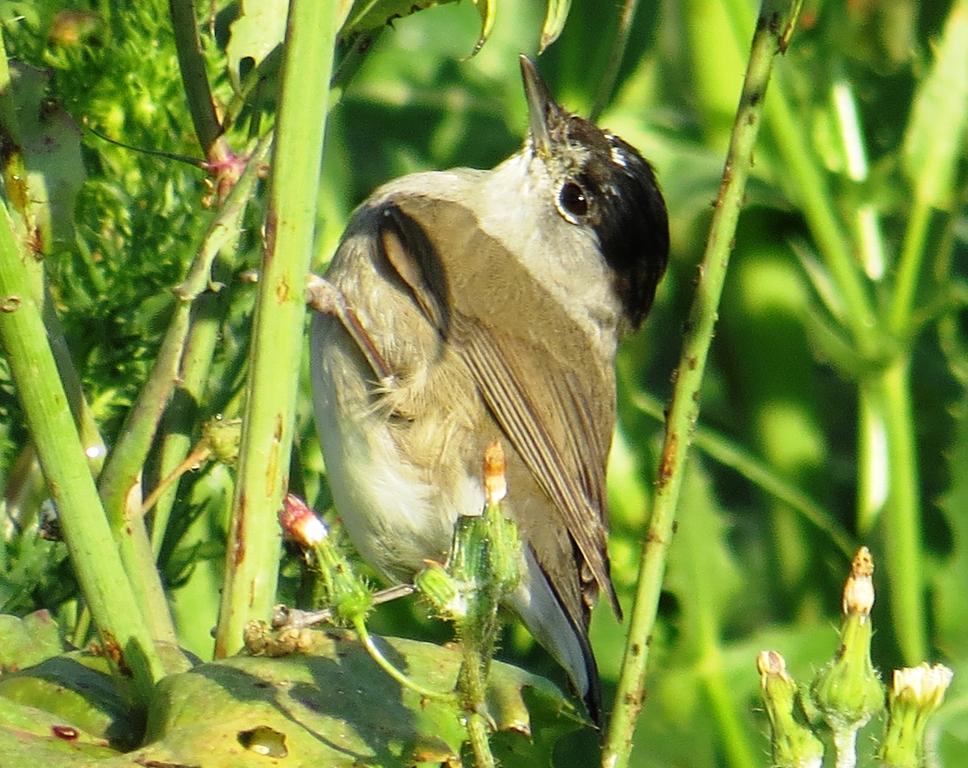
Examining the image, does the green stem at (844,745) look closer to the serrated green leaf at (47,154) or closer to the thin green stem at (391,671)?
the thin green stem at (391,671)

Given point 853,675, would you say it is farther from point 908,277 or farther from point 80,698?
point 908,277

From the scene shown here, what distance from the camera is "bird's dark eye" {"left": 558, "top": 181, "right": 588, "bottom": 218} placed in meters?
3.90

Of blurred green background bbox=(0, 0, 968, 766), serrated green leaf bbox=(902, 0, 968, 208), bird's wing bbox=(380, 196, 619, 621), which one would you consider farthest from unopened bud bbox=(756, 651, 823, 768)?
serrated green leaf bbox=(902, 0, 968, 208)

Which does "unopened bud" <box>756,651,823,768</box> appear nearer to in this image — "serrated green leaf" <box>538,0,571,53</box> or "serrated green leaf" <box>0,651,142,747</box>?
"serrated green leaf" <box>0,651,142,747</box>

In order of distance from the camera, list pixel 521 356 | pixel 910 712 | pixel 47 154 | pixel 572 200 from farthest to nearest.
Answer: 1. pixel 572 200
2. pixel 521 356
3. pixel 47 154
4. pixel 910 712

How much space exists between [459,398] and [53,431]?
1884mm

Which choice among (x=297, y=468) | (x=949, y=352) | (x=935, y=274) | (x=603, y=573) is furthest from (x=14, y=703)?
(x=949, y=352)

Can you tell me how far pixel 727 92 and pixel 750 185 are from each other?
0.28 m

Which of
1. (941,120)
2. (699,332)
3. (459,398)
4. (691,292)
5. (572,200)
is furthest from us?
Answer: (691,292)

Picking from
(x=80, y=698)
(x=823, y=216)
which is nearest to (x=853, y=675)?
(x=80, y=698)

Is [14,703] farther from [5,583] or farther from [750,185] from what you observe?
[750,185]

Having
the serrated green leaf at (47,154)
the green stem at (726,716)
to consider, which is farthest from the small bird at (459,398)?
the serrated green leaf at (47,154)

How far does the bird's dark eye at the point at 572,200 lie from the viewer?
390 cm

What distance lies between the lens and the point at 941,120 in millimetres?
4121
